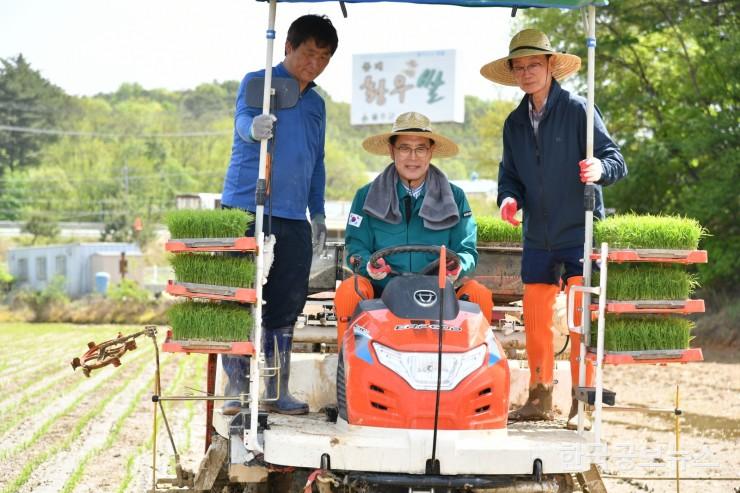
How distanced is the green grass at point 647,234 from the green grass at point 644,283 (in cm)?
12

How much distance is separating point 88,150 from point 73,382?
65890 millimetres

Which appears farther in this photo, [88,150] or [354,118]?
[88,150]

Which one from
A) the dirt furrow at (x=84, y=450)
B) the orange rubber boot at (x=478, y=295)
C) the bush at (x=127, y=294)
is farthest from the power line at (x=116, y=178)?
the orange rubber boot at (x=478, y=295)

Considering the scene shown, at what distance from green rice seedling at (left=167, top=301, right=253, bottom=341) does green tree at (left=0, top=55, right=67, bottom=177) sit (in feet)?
261

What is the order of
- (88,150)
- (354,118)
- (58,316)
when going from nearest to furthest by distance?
(58,316)
(354,118)
(88,150)

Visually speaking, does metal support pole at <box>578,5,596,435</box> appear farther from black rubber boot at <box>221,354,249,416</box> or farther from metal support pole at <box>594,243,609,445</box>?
black rubber boot at <box>221,354,249,416</box>

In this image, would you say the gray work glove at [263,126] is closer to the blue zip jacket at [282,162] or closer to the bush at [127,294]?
the blue zip jacket at [282,162]

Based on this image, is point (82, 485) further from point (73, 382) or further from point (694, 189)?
point (694, 189)

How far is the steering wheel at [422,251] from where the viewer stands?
549 centimetres

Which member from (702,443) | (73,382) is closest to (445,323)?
(702,443)

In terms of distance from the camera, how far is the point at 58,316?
33.6m

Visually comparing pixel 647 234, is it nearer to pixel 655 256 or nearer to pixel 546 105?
pixel 655 256

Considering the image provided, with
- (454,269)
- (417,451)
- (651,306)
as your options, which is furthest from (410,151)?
(417,451)

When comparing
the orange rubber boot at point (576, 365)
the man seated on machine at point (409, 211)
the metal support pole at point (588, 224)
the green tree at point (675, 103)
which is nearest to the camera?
the metal support pole at point (588, 224)
